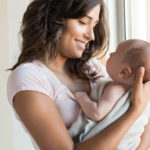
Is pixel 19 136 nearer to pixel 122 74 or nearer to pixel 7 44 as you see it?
pixel 7 44

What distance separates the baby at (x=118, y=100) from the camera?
1.07 m

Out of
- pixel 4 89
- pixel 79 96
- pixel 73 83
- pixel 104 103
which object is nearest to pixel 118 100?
pixel 104 103

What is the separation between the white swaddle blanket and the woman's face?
0.25 meters

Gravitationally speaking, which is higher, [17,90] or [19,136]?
[17,90]

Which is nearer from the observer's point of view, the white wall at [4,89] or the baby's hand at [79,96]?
the baby's hand at [79,96]

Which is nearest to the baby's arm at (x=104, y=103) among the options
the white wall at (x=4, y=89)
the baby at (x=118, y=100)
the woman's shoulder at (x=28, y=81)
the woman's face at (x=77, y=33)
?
the baby at (x=118, y=100)

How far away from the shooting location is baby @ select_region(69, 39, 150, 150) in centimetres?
107

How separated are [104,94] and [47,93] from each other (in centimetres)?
21

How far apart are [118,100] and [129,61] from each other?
0.14 metres

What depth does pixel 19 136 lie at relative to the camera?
2158 mm

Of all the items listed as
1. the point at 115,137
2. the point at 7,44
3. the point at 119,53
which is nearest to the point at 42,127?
the point at 115,137

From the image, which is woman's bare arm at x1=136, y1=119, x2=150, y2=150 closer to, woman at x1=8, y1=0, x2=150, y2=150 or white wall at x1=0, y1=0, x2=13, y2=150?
woman at x1=8, y1=0, x2=150, y2=150

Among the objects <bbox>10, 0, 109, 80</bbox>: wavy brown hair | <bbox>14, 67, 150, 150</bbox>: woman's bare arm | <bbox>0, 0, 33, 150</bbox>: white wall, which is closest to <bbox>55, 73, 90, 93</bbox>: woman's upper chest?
<bbox>10, 0, 109, 80</bbox>: wavy brown hair

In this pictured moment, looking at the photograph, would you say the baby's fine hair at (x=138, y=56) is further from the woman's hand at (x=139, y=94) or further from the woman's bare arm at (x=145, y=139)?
the woman's bare arm at (x=145, y=139)
